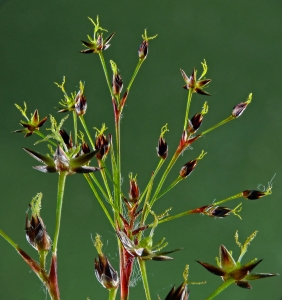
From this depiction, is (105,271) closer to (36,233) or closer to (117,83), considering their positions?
(36,233)

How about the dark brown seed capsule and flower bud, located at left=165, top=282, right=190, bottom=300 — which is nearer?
flower bud, located at left=165, top=282, right=190, bottom=300

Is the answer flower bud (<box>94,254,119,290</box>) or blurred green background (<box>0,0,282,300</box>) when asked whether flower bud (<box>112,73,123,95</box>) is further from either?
blurred green background (<box>0,0,282,300</box>)

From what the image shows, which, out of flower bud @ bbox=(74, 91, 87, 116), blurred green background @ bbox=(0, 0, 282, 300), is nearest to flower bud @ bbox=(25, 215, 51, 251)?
flower bud @ bbox=(74, 91, 87, 116)

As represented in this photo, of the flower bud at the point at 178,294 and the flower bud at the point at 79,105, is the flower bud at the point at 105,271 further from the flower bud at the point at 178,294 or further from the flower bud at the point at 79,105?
the flower bud at the point at 79,105

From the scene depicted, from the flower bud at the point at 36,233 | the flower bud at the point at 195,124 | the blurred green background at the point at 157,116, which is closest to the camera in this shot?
the flower bud at the point at 36,233

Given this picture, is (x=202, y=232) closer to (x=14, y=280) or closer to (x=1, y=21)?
A: (x=14, y=280)

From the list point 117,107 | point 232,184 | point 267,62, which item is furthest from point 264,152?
point 117,107

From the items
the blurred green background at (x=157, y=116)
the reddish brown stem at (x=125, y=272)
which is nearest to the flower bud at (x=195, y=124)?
the reddish brown stem at (x=125, y=272)

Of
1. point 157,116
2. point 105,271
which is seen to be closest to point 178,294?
point 105,271

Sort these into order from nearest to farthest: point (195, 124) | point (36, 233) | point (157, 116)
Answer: point (36, 233), point (195, 124), point (157, 116)
